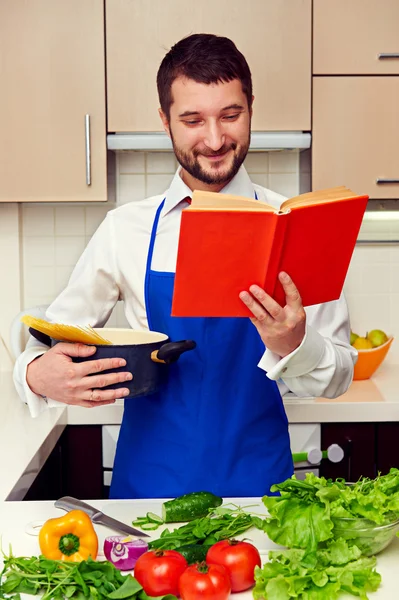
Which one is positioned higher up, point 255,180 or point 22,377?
point 255,180

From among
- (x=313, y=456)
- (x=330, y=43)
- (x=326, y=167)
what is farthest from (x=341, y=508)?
(x=330, y=43)

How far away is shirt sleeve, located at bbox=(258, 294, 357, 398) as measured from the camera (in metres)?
1.35

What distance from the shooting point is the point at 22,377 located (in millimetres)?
1485

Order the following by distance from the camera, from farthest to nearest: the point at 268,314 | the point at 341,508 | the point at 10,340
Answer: the point at 10,340 → the point at 268,314 → the point at 341,508

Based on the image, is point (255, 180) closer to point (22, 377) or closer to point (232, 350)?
point (232, 350)

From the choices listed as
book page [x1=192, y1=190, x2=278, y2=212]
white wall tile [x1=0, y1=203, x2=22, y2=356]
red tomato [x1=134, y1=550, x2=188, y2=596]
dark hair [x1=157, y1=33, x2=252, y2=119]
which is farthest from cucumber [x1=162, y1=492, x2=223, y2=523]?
white wall tile [x1=0, y1=203, x2=22, y2=356]

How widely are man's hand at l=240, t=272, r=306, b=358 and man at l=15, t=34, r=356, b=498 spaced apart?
23 millimetres

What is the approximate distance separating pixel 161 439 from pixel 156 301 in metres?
0.29

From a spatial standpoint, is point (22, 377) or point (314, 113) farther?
point (314, 113)

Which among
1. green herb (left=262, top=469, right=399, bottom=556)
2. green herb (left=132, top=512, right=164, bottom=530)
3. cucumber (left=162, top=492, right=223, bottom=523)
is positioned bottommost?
green herb (left=132, top=512, right=164, bottom=530)

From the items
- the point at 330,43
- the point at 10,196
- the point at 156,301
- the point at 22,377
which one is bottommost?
the point at 22,377

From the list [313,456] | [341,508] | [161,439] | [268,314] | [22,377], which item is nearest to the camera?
Answer: [341,508]

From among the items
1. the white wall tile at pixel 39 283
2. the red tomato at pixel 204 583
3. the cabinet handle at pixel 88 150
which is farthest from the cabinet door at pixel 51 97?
the red tomato at pixel 204 583

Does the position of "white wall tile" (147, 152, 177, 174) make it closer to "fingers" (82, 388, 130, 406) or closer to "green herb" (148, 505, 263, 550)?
"fingers" (82, 388, 130, 406)
